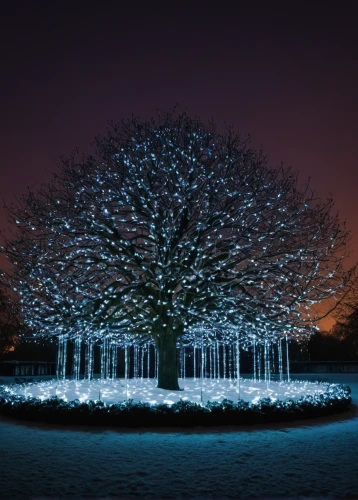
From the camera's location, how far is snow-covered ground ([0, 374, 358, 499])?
6305 millimetres

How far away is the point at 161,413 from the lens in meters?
11.2

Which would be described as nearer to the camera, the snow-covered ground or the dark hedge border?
the snow-covered ground

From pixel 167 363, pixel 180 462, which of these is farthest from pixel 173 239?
Result: pixel 180 462

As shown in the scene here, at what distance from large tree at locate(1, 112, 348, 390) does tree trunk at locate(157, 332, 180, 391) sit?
0.03 m

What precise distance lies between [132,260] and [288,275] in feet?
17.2

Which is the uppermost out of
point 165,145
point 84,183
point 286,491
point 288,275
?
point 165,145

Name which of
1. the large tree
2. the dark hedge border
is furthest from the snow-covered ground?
the large tree

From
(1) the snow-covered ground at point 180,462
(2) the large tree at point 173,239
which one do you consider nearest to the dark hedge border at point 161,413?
(1) the snow-covered ground at point 180,462

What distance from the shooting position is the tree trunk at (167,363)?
16.7m

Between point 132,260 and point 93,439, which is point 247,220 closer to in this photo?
point 132,260

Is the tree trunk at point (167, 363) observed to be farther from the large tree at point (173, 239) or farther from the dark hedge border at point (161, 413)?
the dark hedge border at point (161, 413)

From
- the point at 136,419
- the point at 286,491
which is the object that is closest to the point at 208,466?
the point at 286,491

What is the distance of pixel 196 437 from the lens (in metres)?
9.98

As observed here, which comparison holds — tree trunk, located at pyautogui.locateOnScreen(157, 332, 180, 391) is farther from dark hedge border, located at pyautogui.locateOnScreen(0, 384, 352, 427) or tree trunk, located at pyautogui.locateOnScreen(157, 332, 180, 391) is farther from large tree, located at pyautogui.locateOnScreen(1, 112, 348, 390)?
dark hedge border, located at pyautogui.locateOnScreen(0, 384, 352, 427)
